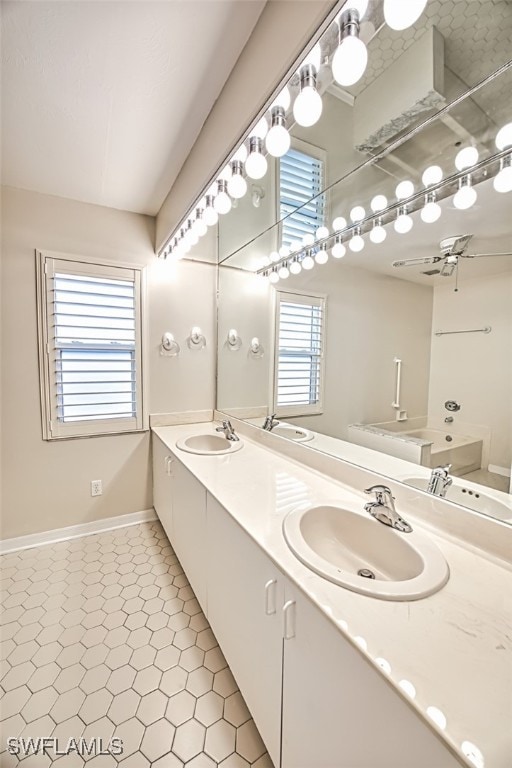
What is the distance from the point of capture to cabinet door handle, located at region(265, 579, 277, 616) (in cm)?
86

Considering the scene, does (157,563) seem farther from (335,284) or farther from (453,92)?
(453,92)

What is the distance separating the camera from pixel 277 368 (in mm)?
2025

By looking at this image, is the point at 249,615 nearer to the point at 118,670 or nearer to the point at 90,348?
the point at 118,670

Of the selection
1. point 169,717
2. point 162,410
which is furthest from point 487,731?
point 162,410

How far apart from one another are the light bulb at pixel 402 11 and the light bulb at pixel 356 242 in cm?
83

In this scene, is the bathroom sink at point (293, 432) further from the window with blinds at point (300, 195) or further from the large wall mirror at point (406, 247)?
the window with blinds at point (300, 195)

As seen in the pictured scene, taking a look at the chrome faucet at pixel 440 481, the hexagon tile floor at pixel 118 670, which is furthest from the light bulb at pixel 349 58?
the hexagon tile floor at pixel 118 670

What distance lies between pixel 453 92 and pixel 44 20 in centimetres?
141

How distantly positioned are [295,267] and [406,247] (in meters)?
0.71

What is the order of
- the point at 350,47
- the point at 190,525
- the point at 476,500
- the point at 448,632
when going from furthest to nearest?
the point at 190,525, the point at 476,500, the point at 350,47, the point at 448,632

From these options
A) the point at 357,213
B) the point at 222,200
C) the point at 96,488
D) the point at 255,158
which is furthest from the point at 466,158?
the point at 96,488

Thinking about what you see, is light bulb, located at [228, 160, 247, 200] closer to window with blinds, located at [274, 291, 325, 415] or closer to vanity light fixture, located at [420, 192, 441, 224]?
window with blinds, located at [274, 291, 325, 415]

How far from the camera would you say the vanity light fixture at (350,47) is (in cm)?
72

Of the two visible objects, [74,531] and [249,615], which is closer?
[249,615]
